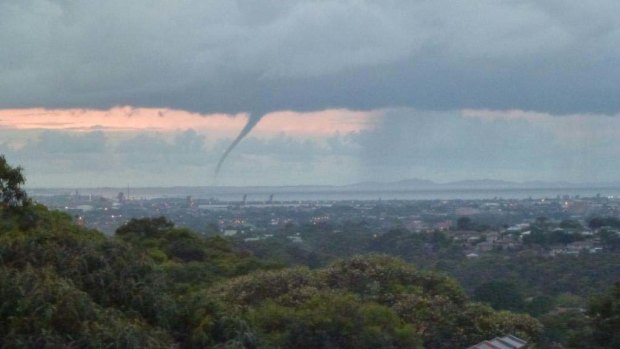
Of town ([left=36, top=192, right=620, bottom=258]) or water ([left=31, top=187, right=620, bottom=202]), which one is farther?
water ([left=31, top=187, right=620, bottom=202])

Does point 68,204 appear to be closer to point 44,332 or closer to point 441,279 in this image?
point 441,279

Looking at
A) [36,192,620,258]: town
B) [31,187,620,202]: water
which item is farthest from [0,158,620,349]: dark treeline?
[31,187,620,202]: water

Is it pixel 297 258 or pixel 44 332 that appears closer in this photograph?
pixel 44 332

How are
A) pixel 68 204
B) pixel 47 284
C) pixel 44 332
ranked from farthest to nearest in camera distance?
pixel 68 204
pixel 47 284
pixel 44 332

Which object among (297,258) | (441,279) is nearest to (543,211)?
(297,258)

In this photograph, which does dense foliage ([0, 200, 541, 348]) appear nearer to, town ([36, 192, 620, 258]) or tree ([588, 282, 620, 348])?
tree ([588, 282, 620, 348])

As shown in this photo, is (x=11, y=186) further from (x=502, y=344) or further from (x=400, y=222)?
(x=400, y=222)

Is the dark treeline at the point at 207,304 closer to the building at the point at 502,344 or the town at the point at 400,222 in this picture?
the building at the point at 502,344

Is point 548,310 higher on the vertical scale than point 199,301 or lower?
lower
